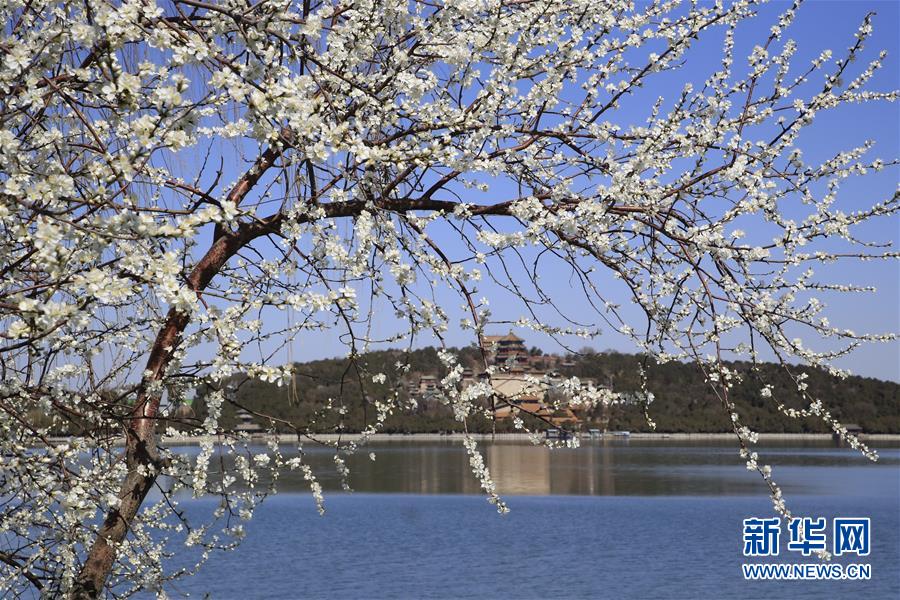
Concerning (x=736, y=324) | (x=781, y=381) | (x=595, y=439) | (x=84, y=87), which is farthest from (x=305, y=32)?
(x=595, y=439)

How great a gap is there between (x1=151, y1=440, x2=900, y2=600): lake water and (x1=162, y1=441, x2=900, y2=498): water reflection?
240mm

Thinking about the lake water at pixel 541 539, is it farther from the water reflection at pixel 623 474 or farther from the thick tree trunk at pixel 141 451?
the thick tree trunk at pixel 141 451

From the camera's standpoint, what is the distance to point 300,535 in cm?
3106

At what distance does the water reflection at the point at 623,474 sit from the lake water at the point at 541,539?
24 cm

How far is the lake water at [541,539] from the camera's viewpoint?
2248 cm

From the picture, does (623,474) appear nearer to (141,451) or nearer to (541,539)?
(541,539)

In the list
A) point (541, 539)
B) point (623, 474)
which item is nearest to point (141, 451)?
point (541, 539)

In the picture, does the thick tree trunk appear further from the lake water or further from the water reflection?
the water reflection

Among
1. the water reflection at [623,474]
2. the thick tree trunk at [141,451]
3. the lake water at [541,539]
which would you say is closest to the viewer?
the thick tree trunk at [141,451]

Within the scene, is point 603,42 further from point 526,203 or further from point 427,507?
point 427,507

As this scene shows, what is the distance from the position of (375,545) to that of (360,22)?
2691 cm

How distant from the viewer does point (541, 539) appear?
30.4 metres

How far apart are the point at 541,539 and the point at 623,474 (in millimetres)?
29866

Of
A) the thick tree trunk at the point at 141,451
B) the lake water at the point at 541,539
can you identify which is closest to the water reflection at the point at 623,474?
the lake water at the point at 541,539
